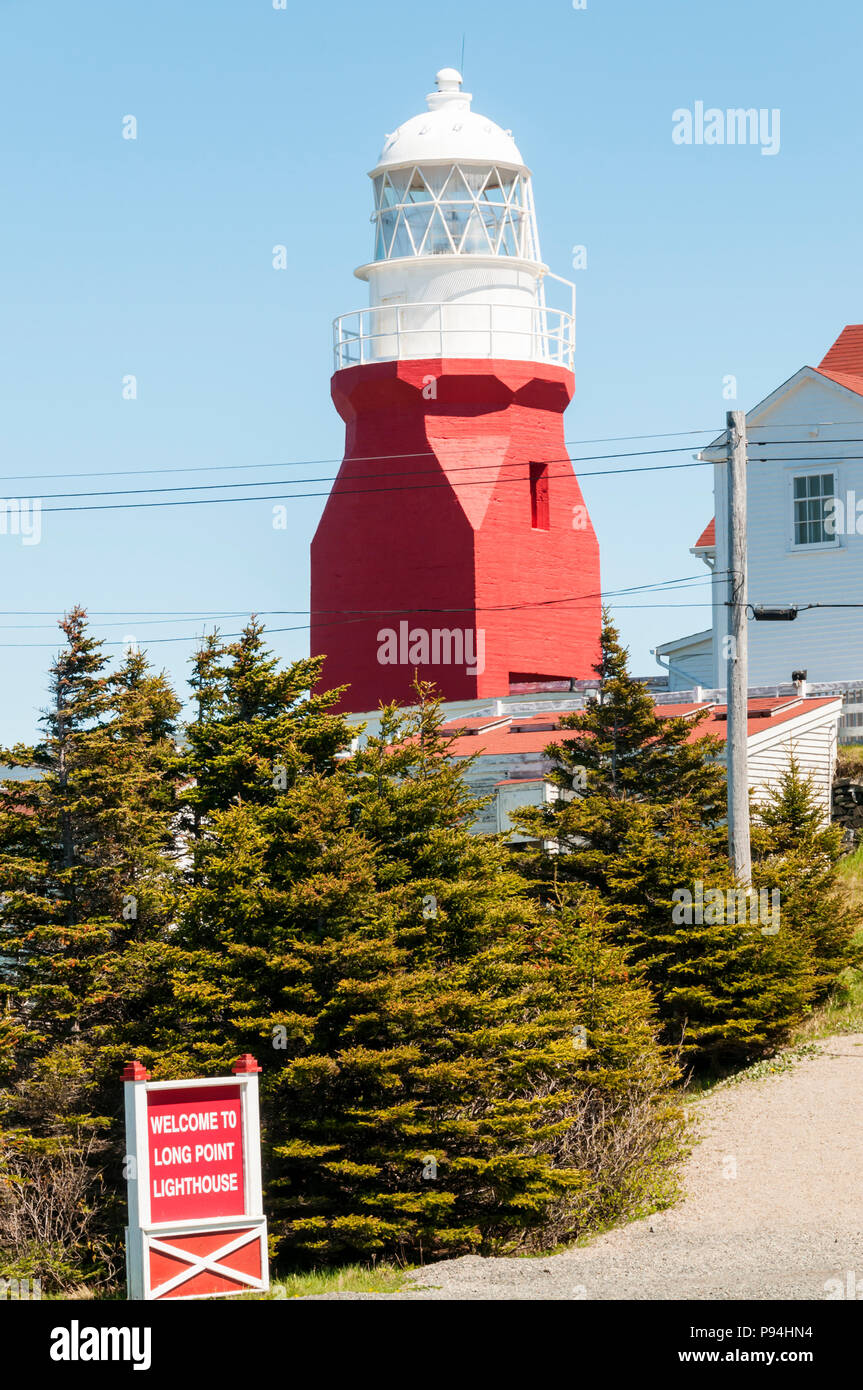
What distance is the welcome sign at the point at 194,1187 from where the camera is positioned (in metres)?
15.5

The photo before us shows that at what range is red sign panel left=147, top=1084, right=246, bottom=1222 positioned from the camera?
1575cm

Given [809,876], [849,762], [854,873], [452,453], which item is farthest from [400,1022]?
[452,453]

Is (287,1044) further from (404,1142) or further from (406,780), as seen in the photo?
(406,780)

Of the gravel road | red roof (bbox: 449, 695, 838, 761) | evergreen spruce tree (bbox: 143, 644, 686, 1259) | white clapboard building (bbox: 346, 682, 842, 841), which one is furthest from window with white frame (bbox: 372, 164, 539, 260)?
the gravel road

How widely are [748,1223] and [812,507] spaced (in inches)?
832

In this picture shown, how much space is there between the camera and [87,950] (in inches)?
897

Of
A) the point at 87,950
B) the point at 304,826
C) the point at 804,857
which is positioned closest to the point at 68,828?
the point at 87,950

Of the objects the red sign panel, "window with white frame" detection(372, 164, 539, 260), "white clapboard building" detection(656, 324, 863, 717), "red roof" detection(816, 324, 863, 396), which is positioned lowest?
the red sign panel

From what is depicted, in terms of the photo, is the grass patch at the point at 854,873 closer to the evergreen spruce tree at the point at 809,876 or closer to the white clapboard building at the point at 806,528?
the evergreen spruce tree at the point at 809,876

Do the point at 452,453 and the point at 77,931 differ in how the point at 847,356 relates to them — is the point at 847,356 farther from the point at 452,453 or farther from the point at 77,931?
the point at 77,931

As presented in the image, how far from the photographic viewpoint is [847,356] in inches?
1564

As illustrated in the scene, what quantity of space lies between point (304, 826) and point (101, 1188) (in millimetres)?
4761

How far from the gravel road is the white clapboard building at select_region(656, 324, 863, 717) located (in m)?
14.3

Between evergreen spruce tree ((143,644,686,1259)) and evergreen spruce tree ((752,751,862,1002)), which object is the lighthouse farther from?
evergreen spruce tree ((143,644,686,1259))
